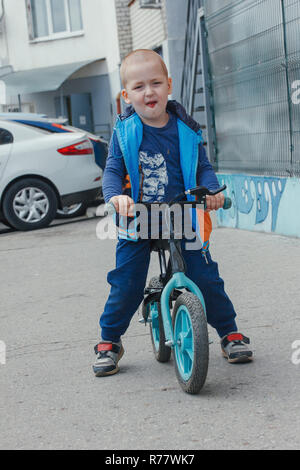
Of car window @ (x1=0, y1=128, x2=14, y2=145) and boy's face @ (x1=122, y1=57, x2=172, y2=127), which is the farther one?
car window @ (x1=0, y1=128, x2=14, y2=145)

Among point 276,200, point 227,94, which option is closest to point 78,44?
point 227,94

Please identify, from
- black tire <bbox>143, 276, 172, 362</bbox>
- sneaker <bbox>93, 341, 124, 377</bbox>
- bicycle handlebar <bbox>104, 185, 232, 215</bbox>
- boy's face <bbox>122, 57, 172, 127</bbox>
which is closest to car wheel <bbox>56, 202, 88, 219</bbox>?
black tire <bbox>143, 276, 172, 362</bbox>

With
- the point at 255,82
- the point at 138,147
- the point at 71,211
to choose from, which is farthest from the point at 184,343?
the point at 71,211

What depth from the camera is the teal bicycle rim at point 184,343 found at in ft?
12.4

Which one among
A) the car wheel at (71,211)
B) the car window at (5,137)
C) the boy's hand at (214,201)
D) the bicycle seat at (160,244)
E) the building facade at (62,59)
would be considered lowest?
the car wheel at (71,211)

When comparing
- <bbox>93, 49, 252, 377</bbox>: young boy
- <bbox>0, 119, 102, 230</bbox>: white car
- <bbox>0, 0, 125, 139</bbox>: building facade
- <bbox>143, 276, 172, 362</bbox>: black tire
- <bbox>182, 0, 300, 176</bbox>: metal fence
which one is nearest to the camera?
<bbox>93, 49, 252, 377</bbox>: young boy

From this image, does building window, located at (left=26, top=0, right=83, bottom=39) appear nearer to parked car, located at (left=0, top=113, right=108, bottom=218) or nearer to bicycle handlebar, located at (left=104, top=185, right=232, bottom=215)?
parked car, located at (left=0, top=113, right=108, bottom=218)

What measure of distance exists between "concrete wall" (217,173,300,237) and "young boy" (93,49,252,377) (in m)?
4.00

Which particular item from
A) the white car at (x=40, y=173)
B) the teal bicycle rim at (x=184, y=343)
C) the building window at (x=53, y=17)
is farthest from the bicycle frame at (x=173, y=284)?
the building window at (x=53, y=17)

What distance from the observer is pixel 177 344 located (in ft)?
12.8

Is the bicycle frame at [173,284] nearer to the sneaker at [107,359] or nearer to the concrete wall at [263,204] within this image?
the sneaker at [107,359]

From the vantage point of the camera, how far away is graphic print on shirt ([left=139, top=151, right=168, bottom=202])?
3.99 m

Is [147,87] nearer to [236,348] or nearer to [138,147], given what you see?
[138,147]

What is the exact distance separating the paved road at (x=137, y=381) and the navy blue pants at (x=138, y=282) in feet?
0.99
